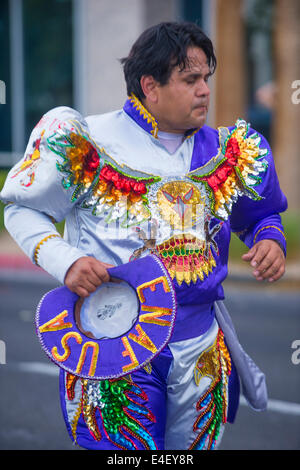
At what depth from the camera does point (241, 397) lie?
5359mm

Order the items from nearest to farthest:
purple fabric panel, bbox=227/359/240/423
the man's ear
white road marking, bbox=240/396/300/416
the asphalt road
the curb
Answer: the man's ear
purple fabric panel, bbox=227/359/240/423
the asphalt road
white road marking, bbox=240/396/300/416
the curb

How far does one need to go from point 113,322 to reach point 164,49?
0.91 metres

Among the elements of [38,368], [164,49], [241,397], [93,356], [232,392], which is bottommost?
[38,368]

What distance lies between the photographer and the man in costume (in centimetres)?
253

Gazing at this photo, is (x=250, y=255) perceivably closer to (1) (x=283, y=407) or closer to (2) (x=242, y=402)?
(1) (x=283, y=407)

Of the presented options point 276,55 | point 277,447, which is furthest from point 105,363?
point 276,55

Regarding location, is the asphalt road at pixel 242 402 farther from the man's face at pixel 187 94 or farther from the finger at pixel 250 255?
the man's face at pixel 187 94

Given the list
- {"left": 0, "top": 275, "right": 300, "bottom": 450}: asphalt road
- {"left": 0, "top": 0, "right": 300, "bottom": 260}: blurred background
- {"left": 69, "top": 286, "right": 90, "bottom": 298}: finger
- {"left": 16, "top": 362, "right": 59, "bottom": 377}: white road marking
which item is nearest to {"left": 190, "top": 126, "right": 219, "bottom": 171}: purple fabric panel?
→ {"left": 69, "top": 286, "right": 90, "bottom": 298}: finger

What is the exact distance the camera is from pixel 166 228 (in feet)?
8.43

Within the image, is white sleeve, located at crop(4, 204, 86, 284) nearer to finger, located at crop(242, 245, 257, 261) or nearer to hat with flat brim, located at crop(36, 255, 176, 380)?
hat with flat brim, located at crop(36, 255, 176, 380)

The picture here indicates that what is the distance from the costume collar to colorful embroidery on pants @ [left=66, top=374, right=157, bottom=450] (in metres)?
0.84

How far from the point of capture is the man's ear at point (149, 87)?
102 inches

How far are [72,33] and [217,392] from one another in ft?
40.0

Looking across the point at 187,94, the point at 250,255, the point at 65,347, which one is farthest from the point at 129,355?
the point at 187,94
